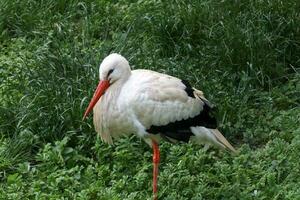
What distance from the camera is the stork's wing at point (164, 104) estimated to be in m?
5.02

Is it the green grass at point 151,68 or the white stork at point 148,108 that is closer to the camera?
the white stork at point 148,108

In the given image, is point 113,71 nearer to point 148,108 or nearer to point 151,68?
point 148,108

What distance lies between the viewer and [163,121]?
5102mm

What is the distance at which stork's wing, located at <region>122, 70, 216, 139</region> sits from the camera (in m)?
5.02

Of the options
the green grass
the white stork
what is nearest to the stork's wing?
the white stork

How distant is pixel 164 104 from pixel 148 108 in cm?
13

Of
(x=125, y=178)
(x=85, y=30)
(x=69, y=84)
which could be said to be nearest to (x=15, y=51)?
(x=85, y=30)

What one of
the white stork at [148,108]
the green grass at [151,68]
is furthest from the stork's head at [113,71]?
the green grass at [151,68]

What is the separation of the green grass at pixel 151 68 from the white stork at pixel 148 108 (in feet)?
1.11

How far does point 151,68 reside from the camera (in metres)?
6.57

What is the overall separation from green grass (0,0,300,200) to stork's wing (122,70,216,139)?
41cm

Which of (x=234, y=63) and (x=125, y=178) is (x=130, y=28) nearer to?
(x=234, y=63)

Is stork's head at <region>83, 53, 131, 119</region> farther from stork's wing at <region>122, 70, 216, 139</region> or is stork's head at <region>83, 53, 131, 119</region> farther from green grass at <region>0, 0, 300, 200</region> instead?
green grass at <region>0, 0, 300, 200</region>

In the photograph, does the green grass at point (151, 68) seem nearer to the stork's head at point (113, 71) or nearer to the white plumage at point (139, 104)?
the white plumage at point (139, 104)
